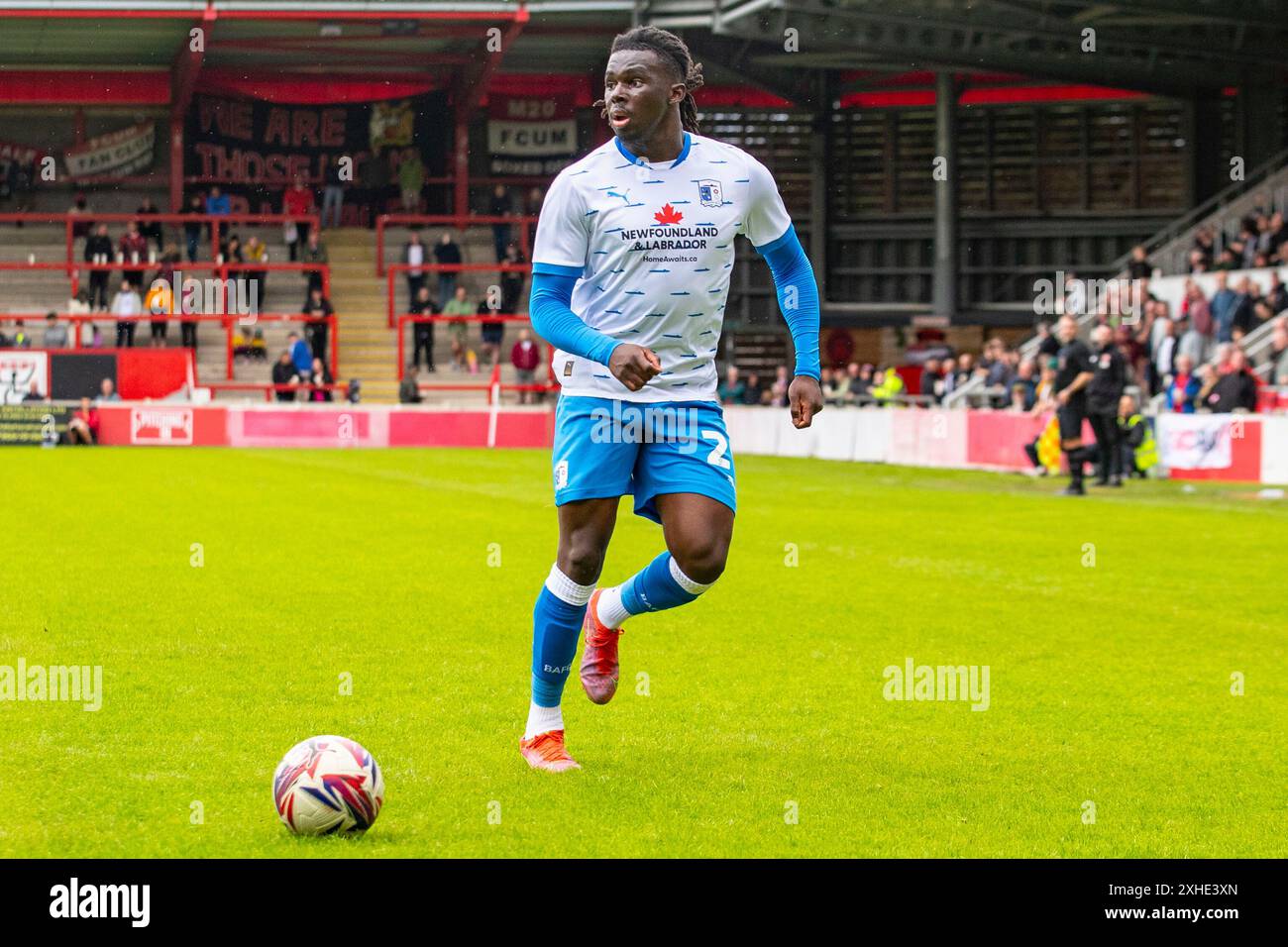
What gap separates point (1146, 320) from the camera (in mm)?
30812

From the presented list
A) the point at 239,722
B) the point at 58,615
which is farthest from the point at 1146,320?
the point at 239,722

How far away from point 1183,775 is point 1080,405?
54.4 feet

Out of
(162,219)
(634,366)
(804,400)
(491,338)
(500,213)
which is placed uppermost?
(500,213)

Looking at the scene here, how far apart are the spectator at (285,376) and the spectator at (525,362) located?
15.2ft

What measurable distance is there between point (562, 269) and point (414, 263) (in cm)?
3866

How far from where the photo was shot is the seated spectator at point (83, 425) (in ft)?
112

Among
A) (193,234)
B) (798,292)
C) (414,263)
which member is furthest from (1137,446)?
(193,234)

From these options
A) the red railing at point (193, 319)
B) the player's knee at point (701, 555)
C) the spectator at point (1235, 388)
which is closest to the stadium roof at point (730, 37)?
the red railing at point (193, 319)

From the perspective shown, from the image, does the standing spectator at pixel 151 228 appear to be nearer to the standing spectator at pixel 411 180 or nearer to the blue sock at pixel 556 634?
the standing spectator at pixel 411 180

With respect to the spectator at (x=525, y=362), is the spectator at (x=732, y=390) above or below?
below

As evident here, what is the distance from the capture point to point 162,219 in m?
43.6

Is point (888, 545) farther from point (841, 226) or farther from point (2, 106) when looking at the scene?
point (2, 106)

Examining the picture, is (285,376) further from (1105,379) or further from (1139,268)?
(1105,379)

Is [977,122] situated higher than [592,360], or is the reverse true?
[977,122]
